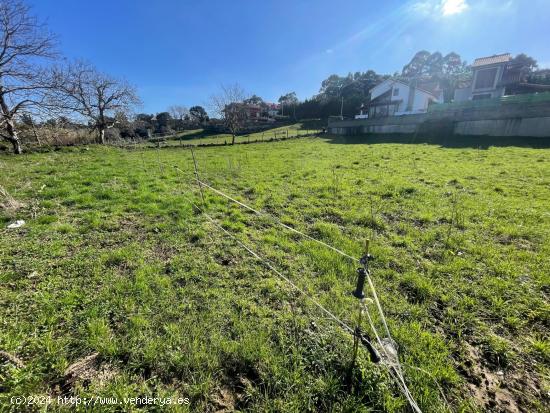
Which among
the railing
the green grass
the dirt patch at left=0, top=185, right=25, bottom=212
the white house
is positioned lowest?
the dirt patch at left=0, top=185, right=25, bottom=212

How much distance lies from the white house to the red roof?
7.13m

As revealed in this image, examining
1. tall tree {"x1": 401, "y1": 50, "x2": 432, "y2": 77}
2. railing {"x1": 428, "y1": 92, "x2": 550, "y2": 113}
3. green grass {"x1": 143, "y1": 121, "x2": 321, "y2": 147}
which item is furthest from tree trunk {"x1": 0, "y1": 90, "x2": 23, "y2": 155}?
tall tree {"x1": 401, "y1": 50, "x2": 432, "y2": 77}

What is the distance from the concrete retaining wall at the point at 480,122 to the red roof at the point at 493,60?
19.4 meters

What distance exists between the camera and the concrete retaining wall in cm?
1548

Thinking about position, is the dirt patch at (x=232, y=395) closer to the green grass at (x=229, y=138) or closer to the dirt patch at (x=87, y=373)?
the dirt patch at (x=87, y=373)

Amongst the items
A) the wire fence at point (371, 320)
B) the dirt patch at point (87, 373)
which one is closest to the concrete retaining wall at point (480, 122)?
the wire fence at point (371, 320)

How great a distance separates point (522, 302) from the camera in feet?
9.80

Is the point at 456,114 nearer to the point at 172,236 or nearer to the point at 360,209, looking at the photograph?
the point at 360,209

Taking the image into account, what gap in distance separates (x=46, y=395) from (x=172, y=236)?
2.96 m

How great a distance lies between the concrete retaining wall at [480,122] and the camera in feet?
50.8

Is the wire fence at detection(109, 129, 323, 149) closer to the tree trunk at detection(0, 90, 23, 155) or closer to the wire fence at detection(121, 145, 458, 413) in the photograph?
the tree trunk at detection(0, 90, 23, 155)

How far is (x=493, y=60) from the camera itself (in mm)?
30281

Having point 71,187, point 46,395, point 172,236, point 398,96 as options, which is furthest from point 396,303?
point 398,96

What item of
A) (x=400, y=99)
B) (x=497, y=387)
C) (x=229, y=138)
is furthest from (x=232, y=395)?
(x=400, y=99)
